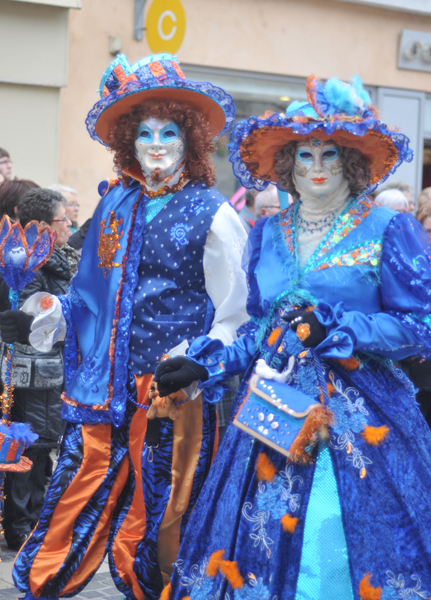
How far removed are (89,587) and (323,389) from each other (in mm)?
1834

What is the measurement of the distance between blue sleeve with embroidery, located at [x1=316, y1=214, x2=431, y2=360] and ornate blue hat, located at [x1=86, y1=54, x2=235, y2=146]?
3.36ft

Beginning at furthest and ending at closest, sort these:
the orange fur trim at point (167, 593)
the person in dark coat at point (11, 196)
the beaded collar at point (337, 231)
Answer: the person in dark coat at point (11, 196) → the orange fur trim at point (167, 593) → the beaded collar at point (337, 231)

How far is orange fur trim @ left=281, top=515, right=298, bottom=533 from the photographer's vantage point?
2627 mm

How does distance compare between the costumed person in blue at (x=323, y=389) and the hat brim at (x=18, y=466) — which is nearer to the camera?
the costumed person in blue at (x=323, y=389)

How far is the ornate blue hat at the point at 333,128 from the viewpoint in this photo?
2.81 m

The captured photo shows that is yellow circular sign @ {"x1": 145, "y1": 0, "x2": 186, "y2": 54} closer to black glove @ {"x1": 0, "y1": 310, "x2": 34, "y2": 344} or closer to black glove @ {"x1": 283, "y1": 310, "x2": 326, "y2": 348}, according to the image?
black glove @ {"x1": 0, "y1": 310, "x2": 34, "y2": 344}

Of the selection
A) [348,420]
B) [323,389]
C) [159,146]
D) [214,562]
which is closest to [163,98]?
[159,146]

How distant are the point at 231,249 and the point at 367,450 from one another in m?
0.98

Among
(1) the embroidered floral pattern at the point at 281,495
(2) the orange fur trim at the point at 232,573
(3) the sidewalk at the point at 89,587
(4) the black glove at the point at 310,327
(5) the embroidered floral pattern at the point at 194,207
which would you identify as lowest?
(3) the sidewalk at the point at 89,587

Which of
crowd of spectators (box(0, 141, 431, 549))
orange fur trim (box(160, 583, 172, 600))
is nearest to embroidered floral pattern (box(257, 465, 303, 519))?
orange fur trim (box(160, 583, 172, 600))

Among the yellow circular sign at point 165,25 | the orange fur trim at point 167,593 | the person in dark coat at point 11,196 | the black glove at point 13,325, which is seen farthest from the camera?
the yellow circular sign at point 165,25

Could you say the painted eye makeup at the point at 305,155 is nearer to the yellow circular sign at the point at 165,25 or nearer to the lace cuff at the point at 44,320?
the lace cuff at the point at 44,320

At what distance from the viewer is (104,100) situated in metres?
3.43

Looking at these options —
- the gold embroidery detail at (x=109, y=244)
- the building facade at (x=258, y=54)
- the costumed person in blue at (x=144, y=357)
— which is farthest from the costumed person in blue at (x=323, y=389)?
the building facade at (x=258, y=54)
